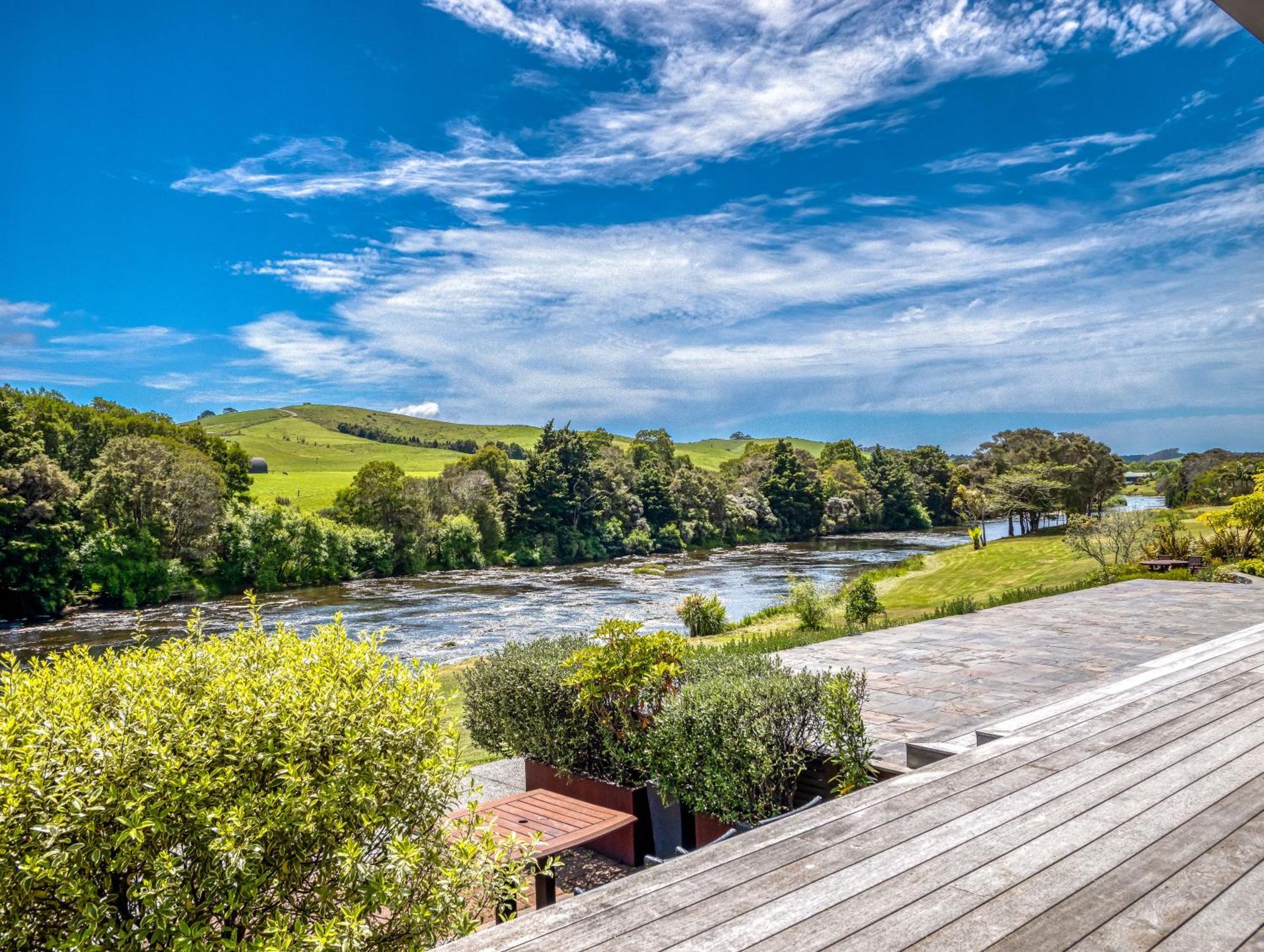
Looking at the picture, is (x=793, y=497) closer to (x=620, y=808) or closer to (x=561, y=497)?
(x=561, y=497)

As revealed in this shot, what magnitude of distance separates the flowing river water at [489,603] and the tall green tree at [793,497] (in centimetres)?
1571

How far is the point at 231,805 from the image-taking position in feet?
7.78

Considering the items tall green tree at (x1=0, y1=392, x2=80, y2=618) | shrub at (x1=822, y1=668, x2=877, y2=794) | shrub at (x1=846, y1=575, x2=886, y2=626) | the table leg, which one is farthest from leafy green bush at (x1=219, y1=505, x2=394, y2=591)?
shrub at (x1=822, y1=668, x2=877, y2=794)

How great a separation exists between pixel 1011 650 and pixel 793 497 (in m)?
56.5

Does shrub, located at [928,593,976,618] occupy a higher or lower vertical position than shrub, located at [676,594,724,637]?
higher

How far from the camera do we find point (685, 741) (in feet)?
14.8

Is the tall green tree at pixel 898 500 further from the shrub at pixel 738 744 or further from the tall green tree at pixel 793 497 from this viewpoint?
the shrub at pixel 738 744

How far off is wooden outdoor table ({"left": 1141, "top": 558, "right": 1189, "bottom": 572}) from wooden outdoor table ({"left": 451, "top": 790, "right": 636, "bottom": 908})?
18.6m

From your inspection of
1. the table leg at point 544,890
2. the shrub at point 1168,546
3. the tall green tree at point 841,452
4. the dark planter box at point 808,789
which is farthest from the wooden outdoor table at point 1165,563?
the tall green tree at point 841,452

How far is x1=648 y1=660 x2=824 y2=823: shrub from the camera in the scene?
4.28 m

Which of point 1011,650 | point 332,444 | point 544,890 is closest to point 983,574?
point 1011,650

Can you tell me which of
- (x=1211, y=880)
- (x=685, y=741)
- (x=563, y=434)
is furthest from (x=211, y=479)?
(x=1211, y=880)

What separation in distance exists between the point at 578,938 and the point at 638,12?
14.0 meters

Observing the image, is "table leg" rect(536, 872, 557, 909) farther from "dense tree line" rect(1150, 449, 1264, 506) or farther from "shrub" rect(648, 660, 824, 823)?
"dense tree line" rect(1150, 449, 1264, 506)
